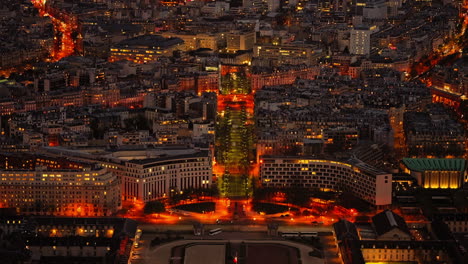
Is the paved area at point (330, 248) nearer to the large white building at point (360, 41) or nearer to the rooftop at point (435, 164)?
the rooftop at point (435, 164)

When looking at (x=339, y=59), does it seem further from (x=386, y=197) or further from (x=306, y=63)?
(x=386, y=197)

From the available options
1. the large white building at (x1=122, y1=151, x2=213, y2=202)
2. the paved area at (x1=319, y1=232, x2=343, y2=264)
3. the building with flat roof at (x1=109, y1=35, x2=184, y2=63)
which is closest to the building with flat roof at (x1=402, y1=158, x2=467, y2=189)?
the paved area at (x1=319, y1=232, x2=343, y2=264)

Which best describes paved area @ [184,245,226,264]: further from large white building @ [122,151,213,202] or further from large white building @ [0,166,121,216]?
large white building @ [122,151,213,202]

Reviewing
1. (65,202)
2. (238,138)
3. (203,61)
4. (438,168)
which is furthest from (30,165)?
(203,61)

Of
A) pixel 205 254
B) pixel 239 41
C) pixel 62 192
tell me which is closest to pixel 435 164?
pixel 205 254

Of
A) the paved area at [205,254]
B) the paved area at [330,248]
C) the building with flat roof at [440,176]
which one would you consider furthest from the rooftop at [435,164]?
the paved area at [205,254]
